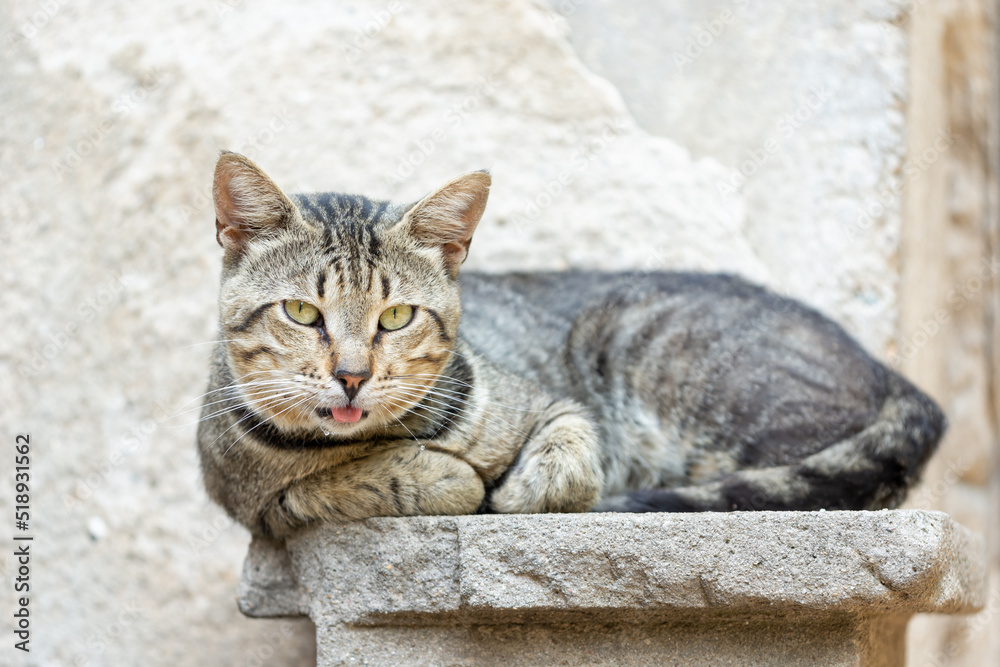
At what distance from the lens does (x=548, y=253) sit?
12.4 feet

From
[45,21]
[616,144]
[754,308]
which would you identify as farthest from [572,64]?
[45,21]

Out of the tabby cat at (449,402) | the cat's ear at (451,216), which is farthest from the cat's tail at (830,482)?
the cat's ear at (451,216)

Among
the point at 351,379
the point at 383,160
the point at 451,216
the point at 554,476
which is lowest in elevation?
the point at 554,476

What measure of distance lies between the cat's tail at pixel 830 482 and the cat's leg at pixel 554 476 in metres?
0.09

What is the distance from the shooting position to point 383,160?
3738 millimetres

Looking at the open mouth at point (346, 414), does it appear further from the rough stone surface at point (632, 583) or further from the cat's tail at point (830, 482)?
the cat's tail at point (830, 482)

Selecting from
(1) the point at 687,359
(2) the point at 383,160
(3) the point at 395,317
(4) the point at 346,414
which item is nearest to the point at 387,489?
(4) the point at 346,414

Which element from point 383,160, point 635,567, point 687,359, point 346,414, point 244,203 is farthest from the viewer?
point 383,160

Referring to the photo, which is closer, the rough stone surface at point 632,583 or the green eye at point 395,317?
the rough stone surface at point 632,583

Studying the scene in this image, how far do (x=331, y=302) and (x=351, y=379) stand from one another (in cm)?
22

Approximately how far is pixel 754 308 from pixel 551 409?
2.59 feet

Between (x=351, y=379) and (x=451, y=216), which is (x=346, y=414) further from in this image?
(x=451, y=216)

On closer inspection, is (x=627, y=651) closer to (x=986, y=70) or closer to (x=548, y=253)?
(x=548, y=253)

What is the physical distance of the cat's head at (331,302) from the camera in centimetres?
209
